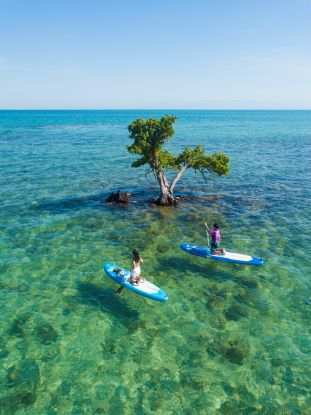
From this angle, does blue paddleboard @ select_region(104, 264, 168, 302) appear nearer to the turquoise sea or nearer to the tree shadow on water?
the turquoise sea

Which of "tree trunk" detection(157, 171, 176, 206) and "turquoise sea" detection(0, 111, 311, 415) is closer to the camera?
"turquoise sea" detection(0, 111, 311, 415)

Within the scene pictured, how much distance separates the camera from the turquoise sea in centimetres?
1299

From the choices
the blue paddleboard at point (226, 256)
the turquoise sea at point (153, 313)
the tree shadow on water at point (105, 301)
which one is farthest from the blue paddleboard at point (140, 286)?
the blue paddleboard at point (226, 256)

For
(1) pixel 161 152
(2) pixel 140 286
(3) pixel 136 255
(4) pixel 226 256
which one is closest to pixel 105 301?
(2) pixel 140 286

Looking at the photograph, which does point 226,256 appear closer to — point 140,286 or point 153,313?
point 140,286

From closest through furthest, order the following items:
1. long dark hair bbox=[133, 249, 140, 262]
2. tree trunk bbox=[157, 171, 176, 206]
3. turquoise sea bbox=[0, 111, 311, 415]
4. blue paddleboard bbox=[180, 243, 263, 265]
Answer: turquoise sea bbox=[0, 111, 311, 415] → long dark hair bbox=[133, 249, 140, 262] → blue paddleboard bbox=[180, 243, 263, 265] → tree trunk bbox=[157, 171, 176, 206]

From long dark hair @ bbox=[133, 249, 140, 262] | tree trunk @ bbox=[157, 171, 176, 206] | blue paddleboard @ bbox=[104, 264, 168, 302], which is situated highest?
long dark hair @ bbox=[133, 249, 140, 262]

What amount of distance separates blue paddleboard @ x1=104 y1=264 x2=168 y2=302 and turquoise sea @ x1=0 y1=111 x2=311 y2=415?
0.72 meters

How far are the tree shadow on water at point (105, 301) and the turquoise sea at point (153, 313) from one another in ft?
0.32

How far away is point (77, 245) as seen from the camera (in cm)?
2534

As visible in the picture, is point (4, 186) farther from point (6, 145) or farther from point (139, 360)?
point (6, 145)

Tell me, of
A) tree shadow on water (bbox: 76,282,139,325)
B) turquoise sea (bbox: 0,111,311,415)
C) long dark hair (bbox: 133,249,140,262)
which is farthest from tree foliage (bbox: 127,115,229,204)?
tree shadow on water (bbox: 76,282,139,325)

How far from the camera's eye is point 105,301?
737 inches

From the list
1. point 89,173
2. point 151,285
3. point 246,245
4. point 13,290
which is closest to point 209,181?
point 89,173
